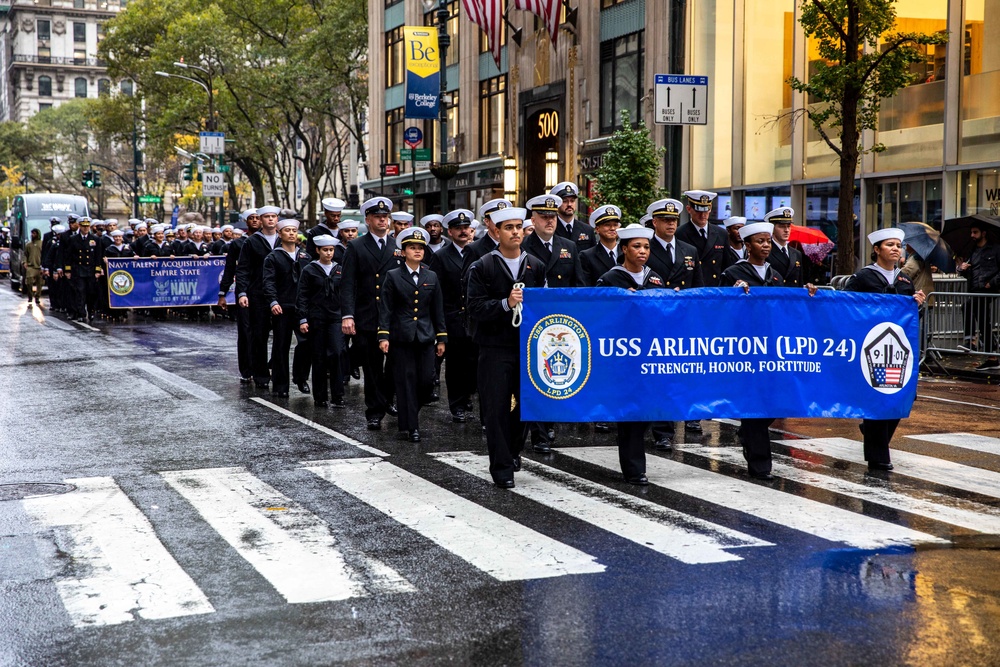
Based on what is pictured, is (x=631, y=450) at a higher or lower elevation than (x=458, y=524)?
higher

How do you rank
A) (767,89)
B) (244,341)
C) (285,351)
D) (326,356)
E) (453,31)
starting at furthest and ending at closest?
1. (453,31)
2. (767,89)
3. (244,341)
4. (285,351)
5. (326,356)

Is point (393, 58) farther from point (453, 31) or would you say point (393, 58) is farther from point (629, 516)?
point (629, 516)

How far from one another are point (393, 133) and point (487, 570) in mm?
48280

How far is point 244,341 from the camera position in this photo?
15703mm

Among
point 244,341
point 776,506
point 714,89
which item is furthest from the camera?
point 714,89

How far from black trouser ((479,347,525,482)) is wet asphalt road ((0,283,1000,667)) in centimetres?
25

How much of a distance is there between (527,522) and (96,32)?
168 metres

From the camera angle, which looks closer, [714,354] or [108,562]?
[108,562]

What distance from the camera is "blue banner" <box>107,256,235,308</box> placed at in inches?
1097

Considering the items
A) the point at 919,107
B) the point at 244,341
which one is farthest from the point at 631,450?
the point at 919,107

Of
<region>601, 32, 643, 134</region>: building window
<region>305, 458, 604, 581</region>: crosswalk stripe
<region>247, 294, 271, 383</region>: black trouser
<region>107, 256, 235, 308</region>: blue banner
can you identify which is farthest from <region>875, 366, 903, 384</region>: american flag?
<region>601, 32, 643, 134</region>: building window

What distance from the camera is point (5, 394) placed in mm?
14477

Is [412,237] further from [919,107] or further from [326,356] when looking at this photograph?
[919,107]

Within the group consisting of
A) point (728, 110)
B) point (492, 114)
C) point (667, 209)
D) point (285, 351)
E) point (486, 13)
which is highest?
point (486, 13)
